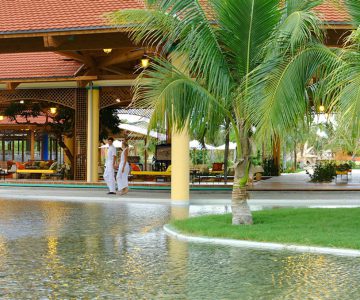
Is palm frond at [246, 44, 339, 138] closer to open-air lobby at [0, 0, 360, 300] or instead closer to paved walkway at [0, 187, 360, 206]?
open-air lobby at [0, 0, 360, 300]

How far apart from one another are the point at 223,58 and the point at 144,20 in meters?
1.45

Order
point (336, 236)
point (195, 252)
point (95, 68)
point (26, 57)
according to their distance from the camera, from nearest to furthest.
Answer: point (195, 252) < point (336, 236) < point (95, 68) < point (26, 57)

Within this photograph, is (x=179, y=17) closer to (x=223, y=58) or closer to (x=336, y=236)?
(x=223, y=58)

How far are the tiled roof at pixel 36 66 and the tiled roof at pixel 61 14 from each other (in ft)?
11.7

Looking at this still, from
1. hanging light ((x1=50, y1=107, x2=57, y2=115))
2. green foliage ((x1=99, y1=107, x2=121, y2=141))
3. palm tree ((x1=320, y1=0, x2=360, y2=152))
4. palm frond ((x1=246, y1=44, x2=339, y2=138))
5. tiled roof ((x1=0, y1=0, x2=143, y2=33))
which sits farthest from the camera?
green foliage ((x1=99, y1=107, x2=121, y2=141))

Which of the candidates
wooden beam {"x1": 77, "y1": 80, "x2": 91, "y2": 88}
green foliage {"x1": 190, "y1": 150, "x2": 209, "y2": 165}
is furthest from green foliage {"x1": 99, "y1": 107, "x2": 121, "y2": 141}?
green foliage {"x1": 190, "y1": 150, "x2": 209, "y2": 165}

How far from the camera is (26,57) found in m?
23.8

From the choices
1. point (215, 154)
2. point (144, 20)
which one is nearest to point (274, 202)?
point (144, 20)

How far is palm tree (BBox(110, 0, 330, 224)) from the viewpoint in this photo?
1080 centimetres

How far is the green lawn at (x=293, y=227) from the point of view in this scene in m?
9.71

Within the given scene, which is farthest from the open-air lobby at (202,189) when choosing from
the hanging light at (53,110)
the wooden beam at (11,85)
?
the hanging light at (53,110)

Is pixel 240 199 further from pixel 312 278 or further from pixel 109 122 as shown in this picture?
pixel 109 122

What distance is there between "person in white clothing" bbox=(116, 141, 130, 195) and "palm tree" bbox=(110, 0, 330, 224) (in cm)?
696

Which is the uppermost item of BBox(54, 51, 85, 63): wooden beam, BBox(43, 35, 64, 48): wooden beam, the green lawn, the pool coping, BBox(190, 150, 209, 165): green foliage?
BBox(54, 51, 85, 63): wooden beam
